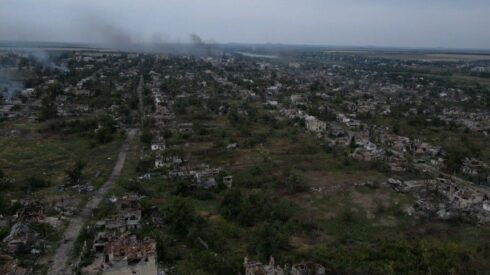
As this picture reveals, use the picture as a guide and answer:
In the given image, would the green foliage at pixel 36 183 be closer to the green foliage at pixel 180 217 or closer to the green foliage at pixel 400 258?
the green foliage at pixel 180 217

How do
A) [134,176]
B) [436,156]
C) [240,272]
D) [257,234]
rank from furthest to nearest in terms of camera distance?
[436,156], [134,176], [257,234], [240,272]

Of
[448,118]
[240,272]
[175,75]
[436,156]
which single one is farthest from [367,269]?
[175,75]

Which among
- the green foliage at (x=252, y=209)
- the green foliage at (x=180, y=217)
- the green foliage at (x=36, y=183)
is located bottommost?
the green foliage at (x=36, y=183)

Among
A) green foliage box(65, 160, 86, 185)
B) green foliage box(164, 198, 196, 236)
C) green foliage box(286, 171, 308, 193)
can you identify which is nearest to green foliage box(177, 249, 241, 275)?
green foliage box(164, 198, 196, 236)

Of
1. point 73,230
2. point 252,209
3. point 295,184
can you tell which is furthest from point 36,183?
point 295,184

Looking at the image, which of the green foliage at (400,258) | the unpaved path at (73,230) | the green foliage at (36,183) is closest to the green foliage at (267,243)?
the green foliage at (400,258)

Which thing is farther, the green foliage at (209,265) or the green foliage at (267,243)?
the green foliage at (267,243)

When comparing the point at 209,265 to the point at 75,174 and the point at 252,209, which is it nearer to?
the point at 252,209

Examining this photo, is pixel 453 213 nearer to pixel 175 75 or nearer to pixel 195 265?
pixel 195 265
